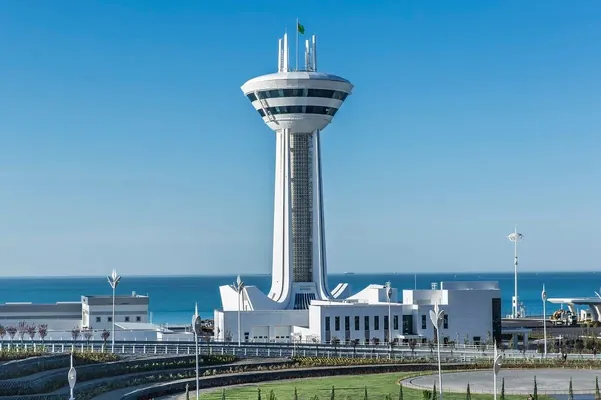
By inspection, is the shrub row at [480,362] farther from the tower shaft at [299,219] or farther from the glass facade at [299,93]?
the glass facade at [299,93]

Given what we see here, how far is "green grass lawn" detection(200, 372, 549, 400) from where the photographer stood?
60.0m

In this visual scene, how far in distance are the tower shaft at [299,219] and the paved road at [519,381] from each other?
47289 mm

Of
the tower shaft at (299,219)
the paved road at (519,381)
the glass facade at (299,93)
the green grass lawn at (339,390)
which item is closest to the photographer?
the green grass lawn at (339,390)

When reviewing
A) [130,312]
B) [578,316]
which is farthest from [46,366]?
[578,316]

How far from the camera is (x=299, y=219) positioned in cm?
12050

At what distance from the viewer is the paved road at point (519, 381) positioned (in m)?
62.5

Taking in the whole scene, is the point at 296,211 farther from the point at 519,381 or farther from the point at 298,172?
the point at 519,381

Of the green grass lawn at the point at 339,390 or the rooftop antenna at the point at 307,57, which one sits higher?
the rooftop antenna at the point at 307,57

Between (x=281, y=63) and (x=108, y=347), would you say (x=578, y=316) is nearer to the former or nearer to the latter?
(x=281, y=63)

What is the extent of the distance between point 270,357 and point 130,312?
47617 mm

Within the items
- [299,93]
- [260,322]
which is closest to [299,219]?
[299,93]

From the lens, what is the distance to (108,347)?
81.6 m

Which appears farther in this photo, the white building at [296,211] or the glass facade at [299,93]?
the glass facade at [299,93]

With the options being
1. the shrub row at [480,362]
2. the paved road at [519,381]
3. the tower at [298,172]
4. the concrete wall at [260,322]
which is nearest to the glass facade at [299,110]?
the tower at [298,172]
